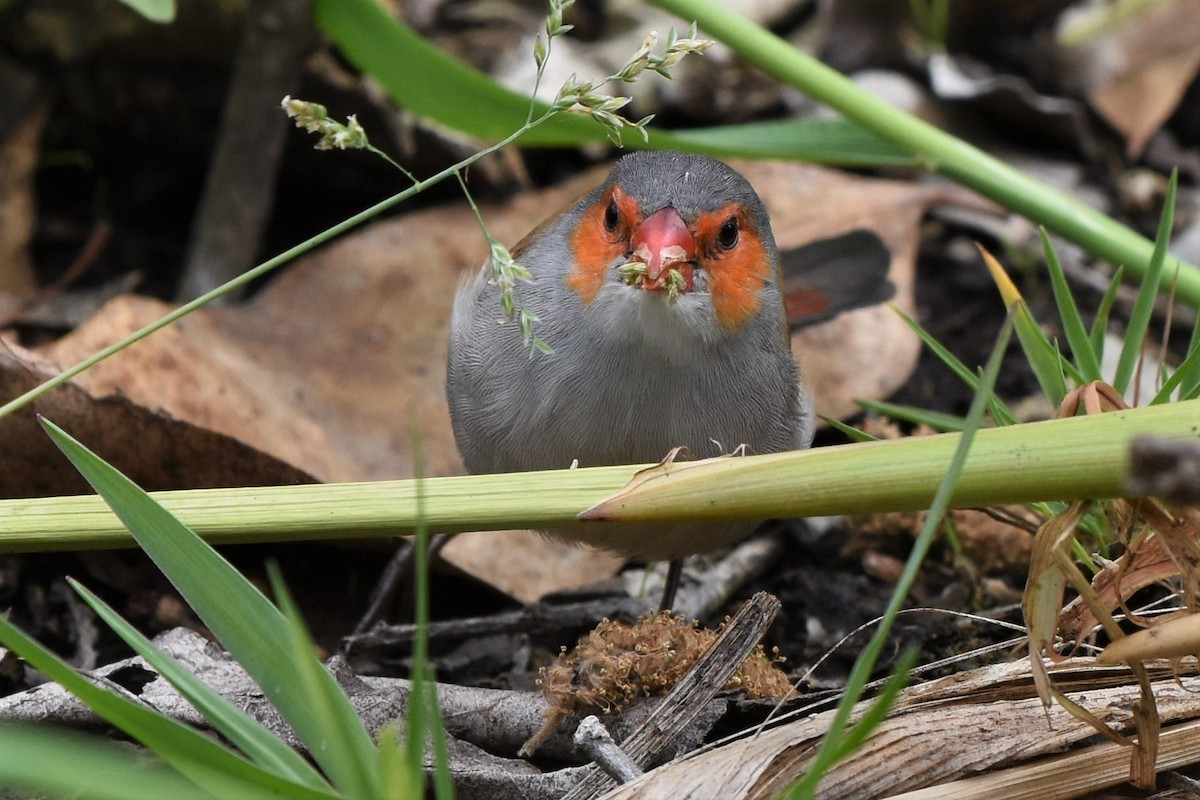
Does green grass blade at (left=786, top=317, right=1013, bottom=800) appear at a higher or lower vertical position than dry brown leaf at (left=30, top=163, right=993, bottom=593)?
lower

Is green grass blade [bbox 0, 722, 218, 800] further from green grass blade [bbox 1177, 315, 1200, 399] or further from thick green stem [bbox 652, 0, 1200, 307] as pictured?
thick green stem [bbox 652, 0, 1200, 307]

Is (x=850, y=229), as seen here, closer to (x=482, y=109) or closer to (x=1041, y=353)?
(x=482, y=109)

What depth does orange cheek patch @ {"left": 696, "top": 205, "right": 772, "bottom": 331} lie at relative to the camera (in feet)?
10.3

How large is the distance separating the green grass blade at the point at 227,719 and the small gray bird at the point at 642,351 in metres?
1.27

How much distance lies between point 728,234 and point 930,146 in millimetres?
1025

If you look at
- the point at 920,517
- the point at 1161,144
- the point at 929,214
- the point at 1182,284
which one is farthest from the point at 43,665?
the point at 1161,144

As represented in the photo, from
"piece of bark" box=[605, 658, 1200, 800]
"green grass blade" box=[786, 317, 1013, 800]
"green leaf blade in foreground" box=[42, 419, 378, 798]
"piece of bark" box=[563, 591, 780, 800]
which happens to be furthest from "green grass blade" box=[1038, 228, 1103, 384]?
"green leaf blade in foreground" box=[42, 419, 378, 798]

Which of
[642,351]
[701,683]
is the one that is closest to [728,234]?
[642,351]

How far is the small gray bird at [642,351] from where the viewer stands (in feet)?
10.0

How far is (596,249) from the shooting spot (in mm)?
3193

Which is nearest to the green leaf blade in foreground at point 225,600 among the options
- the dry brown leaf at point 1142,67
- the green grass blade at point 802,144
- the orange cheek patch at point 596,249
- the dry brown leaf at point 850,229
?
the orange cheek patch at point 596,249

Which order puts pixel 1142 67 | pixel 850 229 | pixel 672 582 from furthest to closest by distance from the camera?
pixel 1142 67, pixel 850 229, pixel 672 582

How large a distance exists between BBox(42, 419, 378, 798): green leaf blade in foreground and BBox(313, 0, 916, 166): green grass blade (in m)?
2.13

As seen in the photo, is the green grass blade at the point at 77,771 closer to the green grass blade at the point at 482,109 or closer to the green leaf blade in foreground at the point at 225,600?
the green leaf blade in foreground at the point at 225,600
